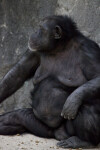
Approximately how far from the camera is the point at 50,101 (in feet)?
17.6

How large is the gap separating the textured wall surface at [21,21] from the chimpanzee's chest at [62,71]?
1.18m

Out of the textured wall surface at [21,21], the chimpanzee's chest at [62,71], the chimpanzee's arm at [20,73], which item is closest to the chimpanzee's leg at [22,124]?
the chimpanzee's arm at [20,73]

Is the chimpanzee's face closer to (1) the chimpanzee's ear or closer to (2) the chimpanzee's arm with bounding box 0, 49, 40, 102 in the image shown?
(1) the chimpanzee's ear

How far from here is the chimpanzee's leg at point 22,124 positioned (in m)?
5.49

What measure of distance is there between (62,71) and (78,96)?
1.79 feet

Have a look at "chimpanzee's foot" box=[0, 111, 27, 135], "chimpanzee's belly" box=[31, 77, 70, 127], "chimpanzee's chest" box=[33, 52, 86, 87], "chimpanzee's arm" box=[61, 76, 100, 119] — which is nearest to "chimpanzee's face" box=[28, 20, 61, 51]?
"chimpanzee's chest" box=[33, 52, 86, 87]

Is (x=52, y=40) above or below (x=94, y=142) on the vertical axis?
above

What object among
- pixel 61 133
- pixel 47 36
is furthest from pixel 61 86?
pixel 47 36

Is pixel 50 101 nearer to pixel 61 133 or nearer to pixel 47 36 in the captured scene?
pixel 61 133

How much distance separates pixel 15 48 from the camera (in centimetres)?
695

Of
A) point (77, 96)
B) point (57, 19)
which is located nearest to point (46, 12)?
point (57, 19)

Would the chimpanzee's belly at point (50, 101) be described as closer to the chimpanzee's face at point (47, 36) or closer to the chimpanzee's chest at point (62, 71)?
the chimpanzee's chest at point (62, 71)

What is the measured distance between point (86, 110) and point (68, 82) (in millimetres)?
442

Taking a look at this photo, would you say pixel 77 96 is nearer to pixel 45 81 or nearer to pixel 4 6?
pixel 45 81
